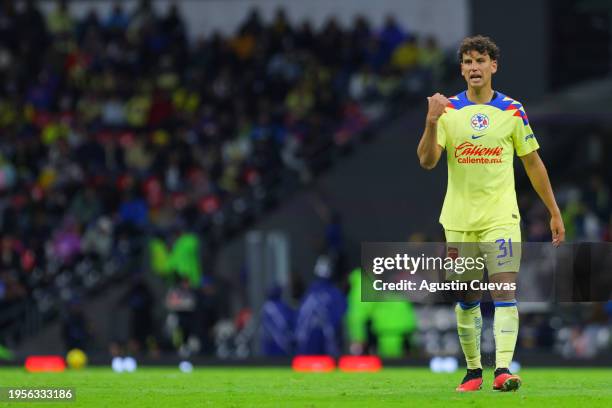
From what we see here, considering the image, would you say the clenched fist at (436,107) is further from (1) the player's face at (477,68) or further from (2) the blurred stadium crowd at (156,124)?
(2) the blurred stadium crowd at (156,124)

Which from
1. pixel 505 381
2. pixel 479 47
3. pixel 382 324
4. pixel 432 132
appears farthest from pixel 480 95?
pixel 382 324

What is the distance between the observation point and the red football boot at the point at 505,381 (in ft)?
41.0

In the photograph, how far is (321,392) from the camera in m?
13.4

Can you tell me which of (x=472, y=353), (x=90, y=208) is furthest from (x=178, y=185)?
(x=472, y=353)

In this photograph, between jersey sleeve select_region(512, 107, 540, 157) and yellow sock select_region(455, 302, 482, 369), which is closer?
jersey sleeve select_region(512, 107, 540, 157)

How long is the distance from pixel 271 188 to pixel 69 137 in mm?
5420

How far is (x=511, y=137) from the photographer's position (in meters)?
12.9

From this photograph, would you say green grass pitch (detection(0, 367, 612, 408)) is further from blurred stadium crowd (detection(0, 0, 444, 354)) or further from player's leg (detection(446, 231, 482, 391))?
blurred stadium crowd (detection(0, 0, 444, 354))

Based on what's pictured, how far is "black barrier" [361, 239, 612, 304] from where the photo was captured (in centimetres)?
1270

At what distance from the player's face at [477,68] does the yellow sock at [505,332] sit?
1.73 meters

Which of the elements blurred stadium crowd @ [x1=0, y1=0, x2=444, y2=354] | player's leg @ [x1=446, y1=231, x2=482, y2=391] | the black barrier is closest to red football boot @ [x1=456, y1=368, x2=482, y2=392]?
player's leg @ [x1=446, y1=231, x2=482, y2=391]

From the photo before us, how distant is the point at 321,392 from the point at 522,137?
2.65 meters

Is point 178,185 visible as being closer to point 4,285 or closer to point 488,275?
point 4,285

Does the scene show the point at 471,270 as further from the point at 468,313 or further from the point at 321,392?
the point at 321,392
